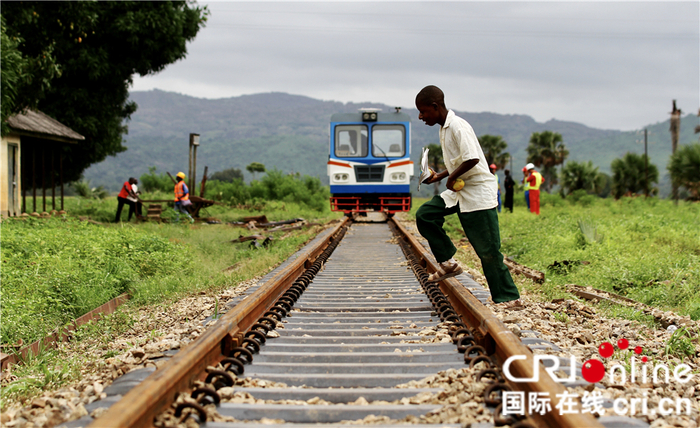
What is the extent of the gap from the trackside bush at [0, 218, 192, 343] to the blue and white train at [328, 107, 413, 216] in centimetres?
710

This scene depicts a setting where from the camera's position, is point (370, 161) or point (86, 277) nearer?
point (86, 277)

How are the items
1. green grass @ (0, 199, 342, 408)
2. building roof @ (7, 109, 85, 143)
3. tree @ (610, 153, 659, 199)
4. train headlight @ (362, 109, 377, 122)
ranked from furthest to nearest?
1. tree @ (610, 153, 659, 199)
2. building roof @ (7, 109, 85, 143)
3. train headlight @ (362, 109, 377, 122)
4. green grass @ (0, 199, 342, 408)

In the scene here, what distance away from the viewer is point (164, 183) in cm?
3175

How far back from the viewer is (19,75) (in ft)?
42.2

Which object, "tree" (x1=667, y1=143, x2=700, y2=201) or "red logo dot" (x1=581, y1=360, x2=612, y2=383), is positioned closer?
"red logo dot" (x1=581, y1=360, x2=612, y2=383)

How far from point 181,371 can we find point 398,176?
13855 mm

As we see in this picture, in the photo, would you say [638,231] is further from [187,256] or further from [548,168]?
[548,168]

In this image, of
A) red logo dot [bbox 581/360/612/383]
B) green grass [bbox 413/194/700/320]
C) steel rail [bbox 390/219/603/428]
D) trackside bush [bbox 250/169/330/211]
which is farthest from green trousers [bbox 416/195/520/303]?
trackside bush [bbox 250/169/330/211]

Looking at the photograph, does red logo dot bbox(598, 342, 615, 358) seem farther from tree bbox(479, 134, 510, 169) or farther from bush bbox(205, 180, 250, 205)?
tree bbox(479, 134, 510, 169)

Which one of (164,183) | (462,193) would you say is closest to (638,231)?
(462,193)

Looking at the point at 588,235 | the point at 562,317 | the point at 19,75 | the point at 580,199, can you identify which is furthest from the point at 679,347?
the point at 580,199

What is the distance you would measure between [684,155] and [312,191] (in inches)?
670

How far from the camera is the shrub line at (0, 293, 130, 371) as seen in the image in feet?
14.7

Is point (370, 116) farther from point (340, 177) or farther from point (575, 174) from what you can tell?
point (575, 174)
